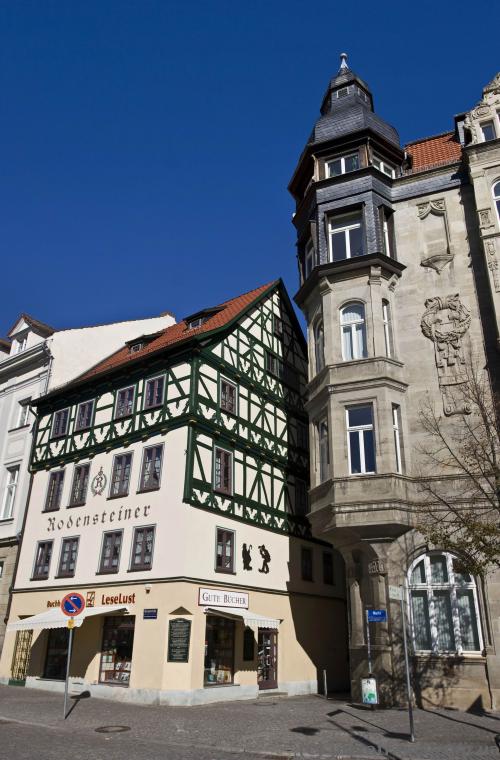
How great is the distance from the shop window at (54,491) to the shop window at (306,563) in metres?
10.4

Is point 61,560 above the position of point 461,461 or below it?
below

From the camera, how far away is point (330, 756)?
10656 millimetres

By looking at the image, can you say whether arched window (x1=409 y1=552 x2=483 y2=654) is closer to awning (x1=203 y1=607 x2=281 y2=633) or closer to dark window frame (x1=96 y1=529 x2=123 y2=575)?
awning (x1=203 y1=607 x2=281 y2=633)

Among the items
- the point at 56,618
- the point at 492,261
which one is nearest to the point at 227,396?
the point at 56,618

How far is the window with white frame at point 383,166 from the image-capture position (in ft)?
78.8

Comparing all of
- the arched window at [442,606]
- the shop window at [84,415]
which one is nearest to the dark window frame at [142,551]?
the shop window at [84,415]

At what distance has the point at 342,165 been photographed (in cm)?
2420

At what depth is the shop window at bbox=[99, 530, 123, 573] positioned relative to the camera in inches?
846

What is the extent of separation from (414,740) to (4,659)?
18.1 metres

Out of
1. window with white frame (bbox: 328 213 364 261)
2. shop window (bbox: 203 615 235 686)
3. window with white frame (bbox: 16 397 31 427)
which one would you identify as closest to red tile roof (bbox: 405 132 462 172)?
window with white frame (bbox: 328 213 364 261)

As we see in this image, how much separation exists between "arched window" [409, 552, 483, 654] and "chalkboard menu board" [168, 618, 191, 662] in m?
6.91

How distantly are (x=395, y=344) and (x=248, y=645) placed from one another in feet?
38.9

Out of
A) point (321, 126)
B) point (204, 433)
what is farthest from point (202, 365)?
point (321, 126)

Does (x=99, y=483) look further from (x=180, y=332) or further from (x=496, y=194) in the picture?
(x=496, y=194)
